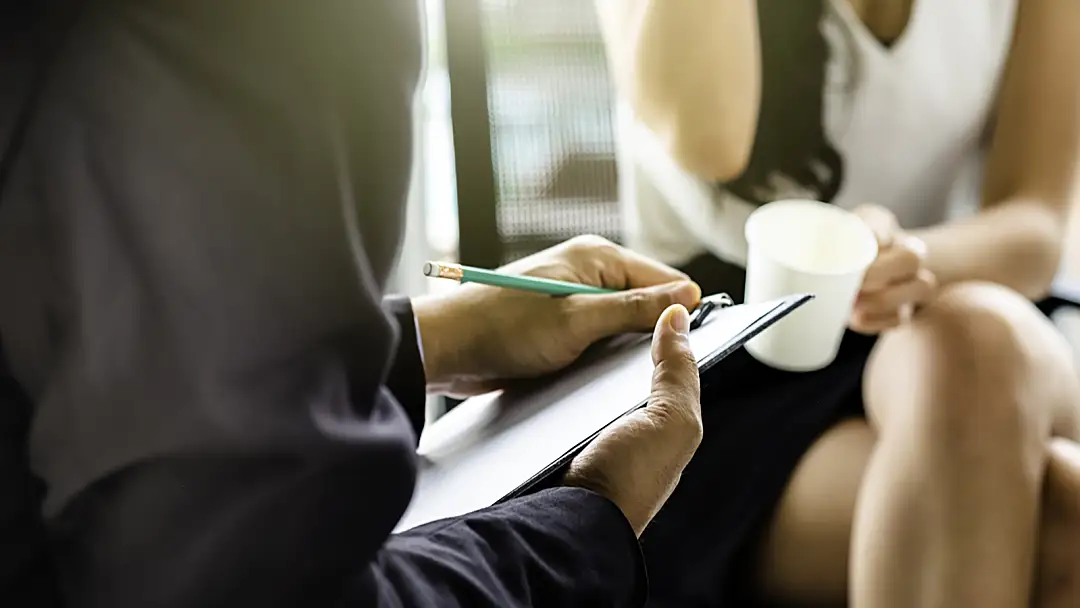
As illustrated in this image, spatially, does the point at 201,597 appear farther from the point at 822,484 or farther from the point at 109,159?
the point at 822,484

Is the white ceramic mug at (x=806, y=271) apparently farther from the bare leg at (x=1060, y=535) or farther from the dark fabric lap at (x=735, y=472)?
the bare leg at (x=1060, y=535)

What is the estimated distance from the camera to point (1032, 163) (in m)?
0.82

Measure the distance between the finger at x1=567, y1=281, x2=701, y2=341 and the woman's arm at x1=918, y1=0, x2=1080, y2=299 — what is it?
0.31 meters

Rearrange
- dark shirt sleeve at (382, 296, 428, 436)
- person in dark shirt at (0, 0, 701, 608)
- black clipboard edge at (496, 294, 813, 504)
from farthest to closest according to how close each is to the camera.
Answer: dark shirt sleeve at (382, 296, 428, 436) → black clipboard edge at (496, 294, 813, 504) → person in dark shirt at (0, 0, 701, 608)

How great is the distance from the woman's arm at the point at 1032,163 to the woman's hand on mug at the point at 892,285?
64mm

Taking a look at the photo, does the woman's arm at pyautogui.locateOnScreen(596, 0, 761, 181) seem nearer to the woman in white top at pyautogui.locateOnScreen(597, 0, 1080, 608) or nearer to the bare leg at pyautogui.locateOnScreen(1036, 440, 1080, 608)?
the woman in white top at pyautogui.locateOnScreen(597, 0, 1080, 608)

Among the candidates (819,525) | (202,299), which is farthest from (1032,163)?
(202,299)

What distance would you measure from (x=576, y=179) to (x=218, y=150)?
58 cm

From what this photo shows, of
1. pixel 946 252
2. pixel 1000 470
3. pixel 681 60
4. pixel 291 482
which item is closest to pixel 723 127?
pixel 681 60

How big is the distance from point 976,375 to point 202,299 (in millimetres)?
568

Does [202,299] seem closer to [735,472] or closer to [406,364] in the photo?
[406,364]

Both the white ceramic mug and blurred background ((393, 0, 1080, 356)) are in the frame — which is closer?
the white ceramic mug

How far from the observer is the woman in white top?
645mm

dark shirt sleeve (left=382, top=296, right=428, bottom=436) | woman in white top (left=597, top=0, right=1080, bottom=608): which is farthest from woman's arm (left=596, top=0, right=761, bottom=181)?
dark shirt sleeve (left=382, top=296, right=428, bottom=436)
